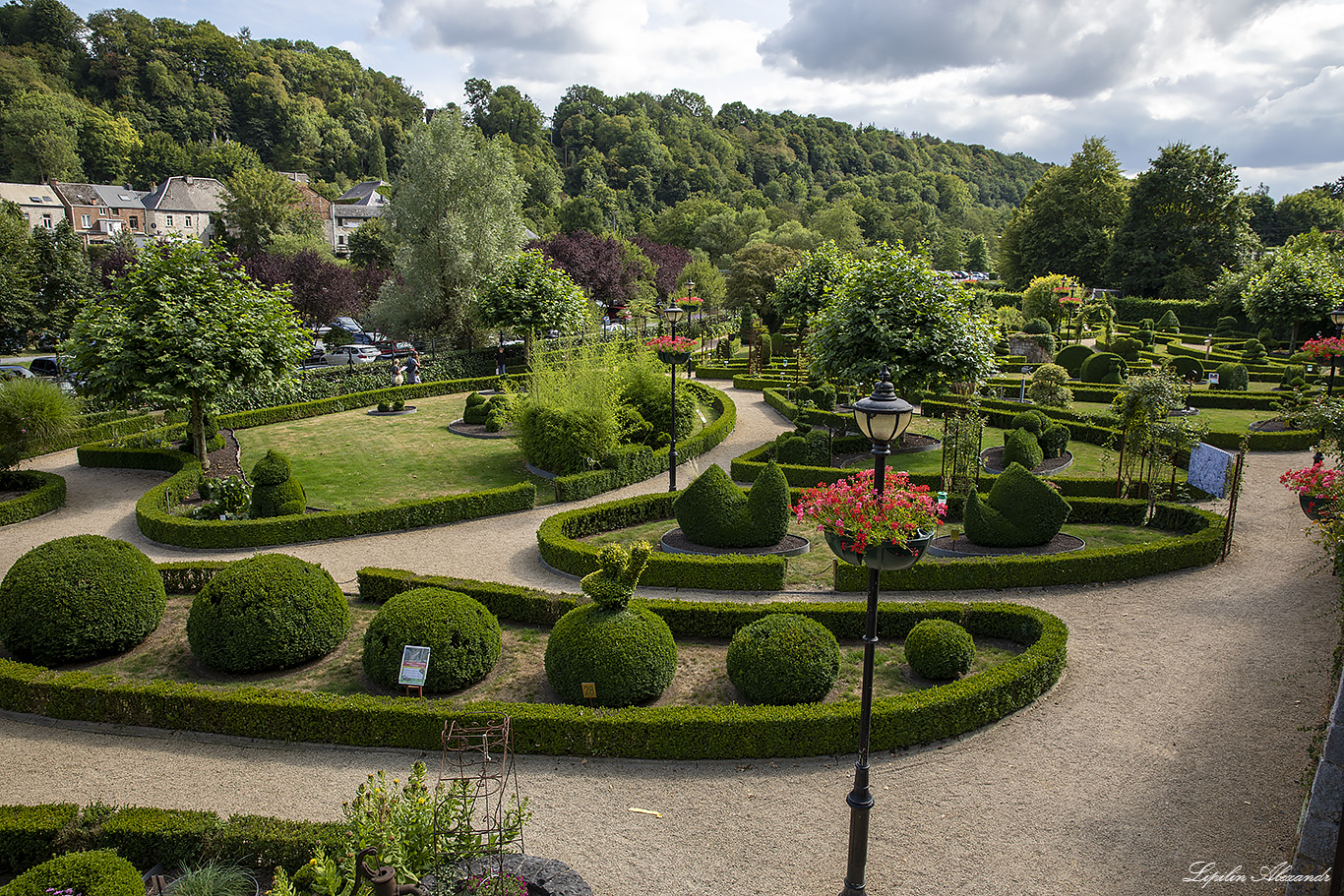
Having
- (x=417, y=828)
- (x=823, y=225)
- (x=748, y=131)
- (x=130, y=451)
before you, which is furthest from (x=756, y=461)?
(x=748, y=131)

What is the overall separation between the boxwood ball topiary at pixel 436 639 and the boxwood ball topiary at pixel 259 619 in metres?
1.06

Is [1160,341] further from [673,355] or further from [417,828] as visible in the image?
[417,828]

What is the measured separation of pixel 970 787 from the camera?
8023mm

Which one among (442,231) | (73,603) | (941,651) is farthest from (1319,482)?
(442,231)

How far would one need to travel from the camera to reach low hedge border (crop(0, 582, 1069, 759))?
336 inches

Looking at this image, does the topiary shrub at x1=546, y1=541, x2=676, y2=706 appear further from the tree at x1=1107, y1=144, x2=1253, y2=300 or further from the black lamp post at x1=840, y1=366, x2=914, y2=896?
the tree at x1=1107, y1=144, x2=1253, y2=300

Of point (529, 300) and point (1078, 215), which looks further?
point (1078, 215)

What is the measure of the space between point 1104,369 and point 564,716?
3005 cm

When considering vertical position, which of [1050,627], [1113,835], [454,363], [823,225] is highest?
[823,225]

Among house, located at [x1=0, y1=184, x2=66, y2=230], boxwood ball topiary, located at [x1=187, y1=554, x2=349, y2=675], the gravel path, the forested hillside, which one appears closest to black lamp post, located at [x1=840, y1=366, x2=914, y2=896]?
the gravel path

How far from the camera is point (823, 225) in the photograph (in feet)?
230

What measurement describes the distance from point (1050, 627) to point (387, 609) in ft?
29.3

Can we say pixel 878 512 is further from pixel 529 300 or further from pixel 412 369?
pixel 412 369

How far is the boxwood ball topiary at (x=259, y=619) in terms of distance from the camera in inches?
392
